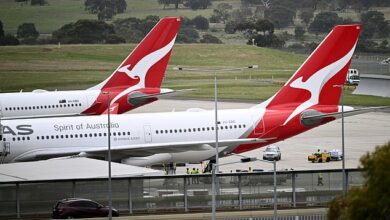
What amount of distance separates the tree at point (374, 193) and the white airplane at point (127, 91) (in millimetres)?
49555

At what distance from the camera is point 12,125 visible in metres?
64.2

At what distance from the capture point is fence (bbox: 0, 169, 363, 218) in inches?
2061

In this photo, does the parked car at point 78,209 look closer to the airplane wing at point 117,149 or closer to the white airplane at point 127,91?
the airplane wing at point 117,149

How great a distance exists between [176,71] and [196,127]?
101 m

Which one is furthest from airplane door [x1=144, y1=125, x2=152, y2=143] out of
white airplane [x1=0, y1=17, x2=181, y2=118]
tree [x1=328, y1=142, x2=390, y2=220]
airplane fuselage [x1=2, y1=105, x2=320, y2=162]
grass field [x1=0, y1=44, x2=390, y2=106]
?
grass field [x1=0, y1=44, x2=390, y2=106]

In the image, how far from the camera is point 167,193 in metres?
53.2

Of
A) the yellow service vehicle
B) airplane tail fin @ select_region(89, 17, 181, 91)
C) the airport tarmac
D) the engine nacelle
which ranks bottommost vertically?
the airport tarmac

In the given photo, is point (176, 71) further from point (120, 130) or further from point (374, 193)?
point (374, 193)

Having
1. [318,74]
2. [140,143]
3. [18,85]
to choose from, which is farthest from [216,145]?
[18,85]

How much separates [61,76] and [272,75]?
2814cm

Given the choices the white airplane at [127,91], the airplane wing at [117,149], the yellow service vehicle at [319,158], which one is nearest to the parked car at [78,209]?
the airplane wing at [117,149]

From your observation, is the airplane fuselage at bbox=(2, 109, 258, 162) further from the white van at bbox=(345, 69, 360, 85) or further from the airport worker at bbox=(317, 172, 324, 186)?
the white van at bbox=(345, 69, 360, 85)

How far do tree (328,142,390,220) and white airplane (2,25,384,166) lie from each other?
31.9m

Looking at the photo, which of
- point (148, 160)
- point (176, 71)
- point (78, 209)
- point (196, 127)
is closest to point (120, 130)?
point (148, 160)
